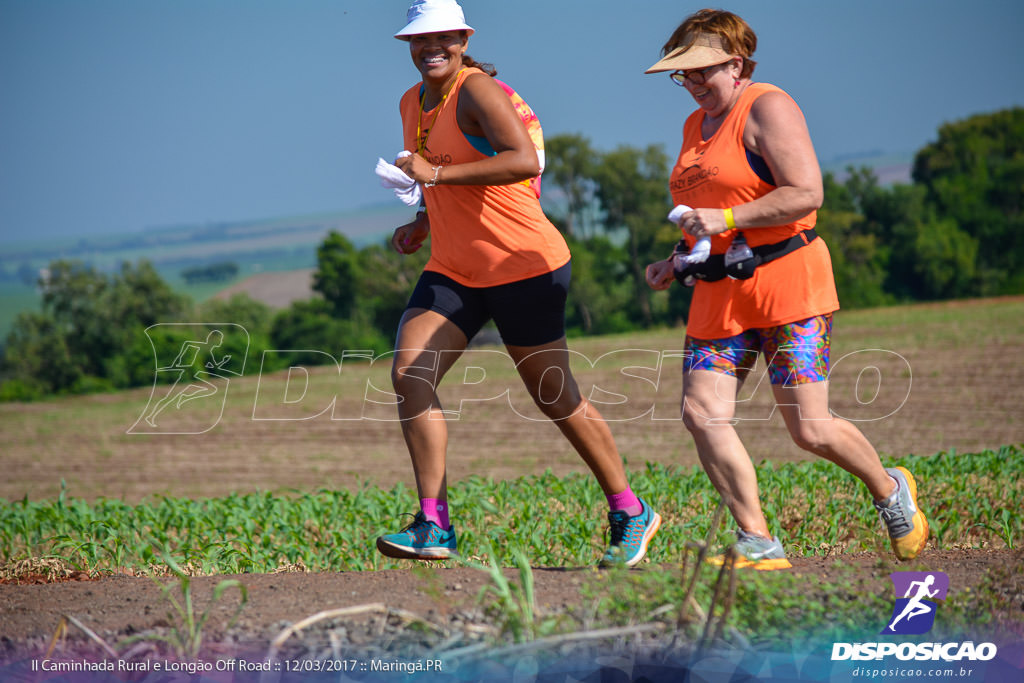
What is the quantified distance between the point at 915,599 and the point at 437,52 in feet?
7.91

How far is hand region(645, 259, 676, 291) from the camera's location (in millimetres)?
3709

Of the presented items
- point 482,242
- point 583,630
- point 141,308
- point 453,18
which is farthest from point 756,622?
point 141,308

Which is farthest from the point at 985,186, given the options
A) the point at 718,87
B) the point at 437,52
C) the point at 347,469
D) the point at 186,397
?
the point at 437,52

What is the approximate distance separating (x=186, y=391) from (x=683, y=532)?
69.1ft

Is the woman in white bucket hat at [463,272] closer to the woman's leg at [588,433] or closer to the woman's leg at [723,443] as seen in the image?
the woman's leg at [588,433]

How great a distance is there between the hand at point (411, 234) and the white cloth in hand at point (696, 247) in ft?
3.85

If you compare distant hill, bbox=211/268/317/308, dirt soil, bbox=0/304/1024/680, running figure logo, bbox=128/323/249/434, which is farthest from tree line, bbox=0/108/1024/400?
distant hill, bbox=211/268/317/308

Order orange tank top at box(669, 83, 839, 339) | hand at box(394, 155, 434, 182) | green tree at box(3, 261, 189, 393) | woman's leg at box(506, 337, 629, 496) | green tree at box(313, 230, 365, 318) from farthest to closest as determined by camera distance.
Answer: green tree at box(313, 230, 365, 318) → green tree at box(3, 261, 189, 393) → woman's leg at box(506, 337, 629, 496) → hand at box(394, 155, 434, 182) → orange tank top at box(669, 83, 839, 339)

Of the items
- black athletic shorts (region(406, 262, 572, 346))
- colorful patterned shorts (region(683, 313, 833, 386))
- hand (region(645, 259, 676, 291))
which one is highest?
hand (region(645, 259, 676, 291))

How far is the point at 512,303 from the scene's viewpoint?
375 cm

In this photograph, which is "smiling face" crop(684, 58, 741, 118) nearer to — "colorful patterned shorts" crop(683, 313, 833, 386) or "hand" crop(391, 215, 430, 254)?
"colorful patterned shorts" crop(683, 313, 833, 386)

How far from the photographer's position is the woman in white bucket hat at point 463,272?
3689 mm

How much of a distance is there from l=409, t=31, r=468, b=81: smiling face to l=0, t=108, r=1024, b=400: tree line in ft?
111

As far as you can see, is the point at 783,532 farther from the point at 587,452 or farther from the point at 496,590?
the point at 496,590
